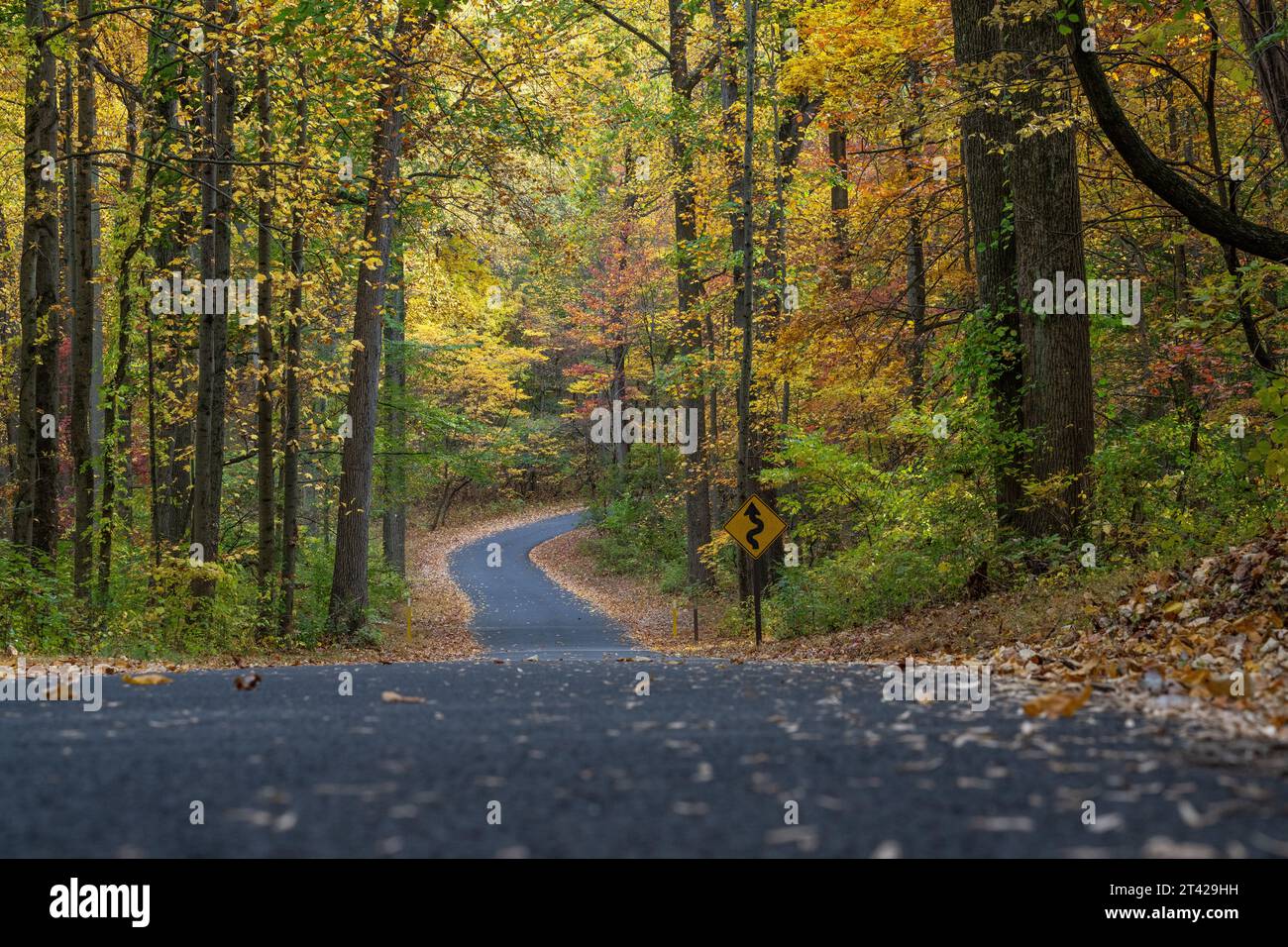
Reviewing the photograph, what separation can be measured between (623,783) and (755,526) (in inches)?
546

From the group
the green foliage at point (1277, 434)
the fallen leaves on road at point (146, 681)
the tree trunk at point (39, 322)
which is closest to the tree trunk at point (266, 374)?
the tree trunk at point (39, 322)

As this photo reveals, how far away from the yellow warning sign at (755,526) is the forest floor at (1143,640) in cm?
220

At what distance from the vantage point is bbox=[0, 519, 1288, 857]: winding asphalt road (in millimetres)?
2693

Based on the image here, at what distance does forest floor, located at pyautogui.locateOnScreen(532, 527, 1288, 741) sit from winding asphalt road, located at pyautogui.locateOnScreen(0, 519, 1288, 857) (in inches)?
17.4

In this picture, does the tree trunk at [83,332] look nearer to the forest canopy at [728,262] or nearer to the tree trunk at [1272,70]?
the forest canopy at [728,262]

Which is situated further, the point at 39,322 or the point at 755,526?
the point at 755,526

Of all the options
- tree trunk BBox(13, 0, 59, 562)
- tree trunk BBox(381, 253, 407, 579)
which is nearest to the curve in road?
tree trunk BBox(381, 253, 407, 579)

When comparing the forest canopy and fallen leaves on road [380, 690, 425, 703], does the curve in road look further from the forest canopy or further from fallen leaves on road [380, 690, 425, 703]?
fallen leaves on road [380, 690, 425, 703]

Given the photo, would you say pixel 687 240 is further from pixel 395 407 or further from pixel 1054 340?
pixel 1054 340

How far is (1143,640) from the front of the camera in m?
7.71

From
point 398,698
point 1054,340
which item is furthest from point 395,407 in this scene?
point 398,698

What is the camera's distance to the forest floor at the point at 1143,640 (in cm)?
467
